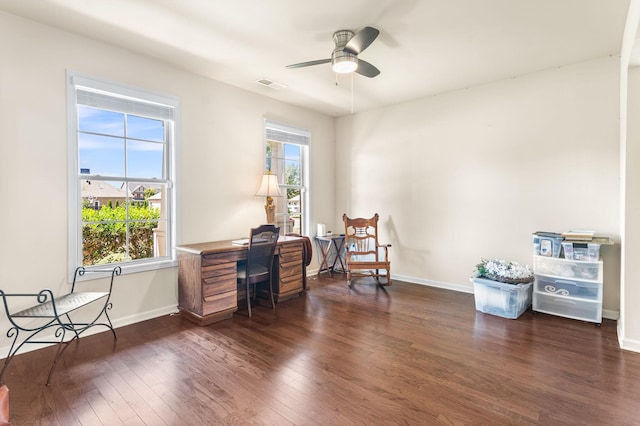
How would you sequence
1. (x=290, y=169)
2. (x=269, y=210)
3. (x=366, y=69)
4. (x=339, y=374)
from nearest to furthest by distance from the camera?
(x=339, y=374) → (x=366, y=69) → (x=269, y=210) → (x=290, y=169)

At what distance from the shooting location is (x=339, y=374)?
2.23m

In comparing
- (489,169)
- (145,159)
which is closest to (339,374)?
(145,159)

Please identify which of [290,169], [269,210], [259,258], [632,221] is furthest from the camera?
[290,169]

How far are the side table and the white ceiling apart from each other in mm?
2433

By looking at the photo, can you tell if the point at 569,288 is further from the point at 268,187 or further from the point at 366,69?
the point at 268,187

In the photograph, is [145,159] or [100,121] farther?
[145,159]

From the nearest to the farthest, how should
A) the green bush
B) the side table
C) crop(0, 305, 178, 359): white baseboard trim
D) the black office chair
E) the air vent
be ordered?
crop(0, 305, 178, 359): white baseboard trim < the green bush < the black office chair < the air vent < the side table

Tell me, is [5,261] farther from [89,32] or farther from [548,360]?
[548,360]

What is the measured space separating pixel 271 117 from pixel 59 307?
3290 mm

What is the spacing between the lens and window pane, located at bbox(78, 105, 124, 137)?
9.65 ft

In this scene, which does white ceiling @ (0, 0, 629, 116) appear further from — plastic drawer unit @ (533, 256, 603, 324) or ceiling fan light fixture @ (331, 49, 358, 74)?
plastic drawer unit @ (533, 256, 603, 324)

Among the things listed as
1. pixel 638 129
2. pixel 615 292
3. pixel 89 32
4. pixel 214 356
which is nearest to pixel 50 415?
pixel 214 356

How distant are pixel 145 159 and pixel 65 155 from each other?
2.31ft

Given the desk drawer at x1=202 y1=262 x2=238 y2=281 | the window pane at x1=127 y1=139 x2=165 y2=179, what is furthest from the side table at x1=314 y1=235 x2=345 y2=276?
the window pane at x1=127 y1=139 x2=165 y2=179
